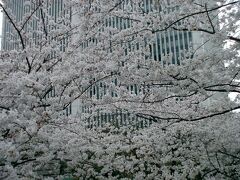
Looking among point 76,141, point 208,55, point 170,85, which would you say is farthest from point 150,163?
point 208,55

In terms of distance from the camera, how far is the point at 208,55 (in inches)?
235

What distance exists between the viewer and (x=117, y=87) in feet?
27.0

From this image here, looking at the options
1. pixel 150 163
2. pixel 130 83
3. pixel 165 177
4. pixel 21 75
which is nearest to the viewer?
pixel 21 75

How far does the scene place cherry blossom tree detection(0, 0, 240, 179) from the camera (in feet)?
19.1

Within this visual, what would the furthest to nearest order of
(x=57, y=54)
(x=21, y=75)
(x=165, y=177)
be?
(x=165, y=177)
(x=57, y=54)
(x=21, y=75)

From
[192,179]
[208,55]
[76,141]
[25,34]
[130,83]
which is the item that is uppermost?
[25,34]

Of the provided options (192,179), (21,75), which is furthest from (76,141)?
(192,179)

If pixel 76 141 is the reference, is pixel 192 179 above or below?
below

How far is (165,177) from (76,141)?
2.92 metres

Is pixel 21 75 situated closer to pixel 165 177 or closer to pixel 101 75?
pixel 101 75

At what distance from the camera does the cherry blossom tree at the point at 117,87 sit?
581 centimetres

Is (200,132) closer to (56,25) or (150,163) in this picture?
(150,163)

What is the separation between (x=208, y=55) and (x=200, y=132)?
2935mm

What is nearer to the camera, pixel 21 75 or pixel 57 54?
pixel 21 75
